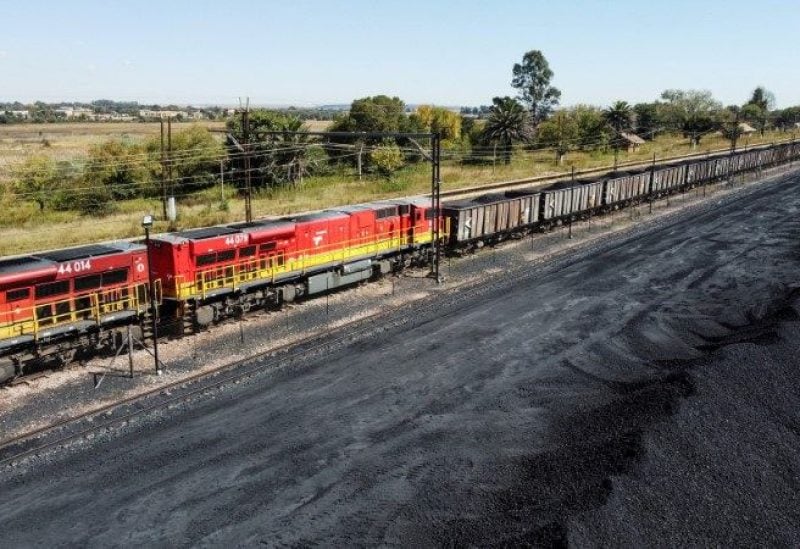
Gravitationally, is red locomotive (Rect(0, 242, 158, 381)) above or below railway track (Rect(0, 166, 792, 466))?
above

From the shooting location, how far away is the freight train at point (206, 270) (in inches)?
886

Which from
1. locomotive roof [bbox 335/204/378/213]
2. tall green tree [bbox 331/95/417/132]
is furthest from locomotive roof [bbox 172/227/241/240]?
tall green tree [bbox 331/95/417/132]

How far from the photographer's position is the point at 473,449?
17.7m

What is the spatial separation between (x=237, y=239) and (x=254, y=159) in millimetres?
39904

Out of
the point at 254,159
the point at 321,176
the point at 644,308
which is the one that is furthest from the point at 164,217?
the point at 644,308

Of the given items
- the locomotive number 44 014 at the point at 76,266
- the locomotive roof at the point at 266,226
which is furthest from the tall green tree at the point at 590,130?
the locomotive number 44 014 at the point at 76,266

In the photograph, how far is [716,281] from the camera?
116 feet

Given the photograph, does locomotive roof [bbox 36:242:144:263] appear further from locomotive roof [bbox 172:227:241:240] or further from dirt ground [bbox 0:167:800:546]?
dirt ground [bbox 0:167:800:546]

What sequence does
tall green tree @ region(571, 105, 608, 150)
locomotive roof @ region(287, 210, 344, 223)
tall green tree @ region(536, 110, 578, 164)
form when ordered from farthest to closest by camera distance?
tall green tree @ region(571, 105, 608, 150), tall green tree @ region(536, 110, 578, 164), locomotive roof @ region(287, 210, 344, 223)

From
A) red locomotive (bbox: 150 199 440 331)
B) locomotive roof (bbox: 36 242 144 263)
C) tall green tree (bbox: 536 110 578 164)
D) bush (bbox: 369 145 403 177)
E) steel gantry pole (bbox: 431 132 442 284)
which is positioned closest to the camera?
locomotive roof (bbox: 36 242 144 263)

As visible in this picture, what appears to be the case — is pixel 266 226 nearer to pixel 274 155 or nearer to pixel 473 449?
pixel 473 449

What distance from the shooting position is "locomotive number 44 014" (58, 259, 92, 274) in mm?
23250

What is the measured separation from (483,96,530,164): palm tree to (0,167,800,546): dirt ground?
61.9 meters

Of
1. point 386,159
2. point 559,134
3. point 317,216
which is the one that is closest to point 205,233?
point 317,216
